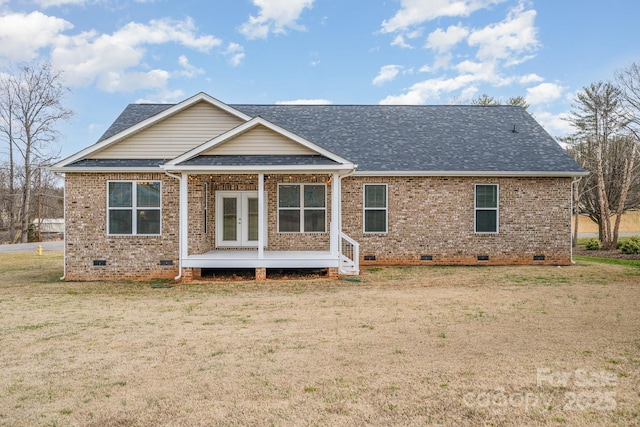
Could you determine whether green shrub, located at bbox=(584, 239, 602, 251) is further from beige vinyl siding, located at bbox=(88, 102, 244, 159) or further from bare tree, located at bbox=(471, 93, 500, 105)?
beige vinyl siding, located at bbox=(88, 102, 244, 159)

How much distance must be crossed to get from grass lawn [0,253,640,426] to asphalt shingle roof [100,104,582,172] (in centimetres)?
596

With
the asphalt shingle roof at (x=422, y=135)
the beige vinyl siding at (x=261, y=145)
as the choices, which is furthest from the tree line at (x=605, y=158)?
the beige vinyl siding at (x=261, y=145)

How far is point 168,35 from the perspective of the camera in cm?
2425

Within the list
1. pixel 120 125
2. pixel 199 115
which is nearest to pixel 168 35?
pixel 120 125

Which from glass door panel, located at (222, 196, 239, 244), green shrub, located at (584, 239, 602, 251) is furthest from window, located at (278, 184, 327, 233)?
green shrub, located at (584, 239, 602, 251)

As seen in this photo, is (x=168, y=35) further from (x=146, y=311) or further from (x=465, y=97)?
(x=465, y=97)

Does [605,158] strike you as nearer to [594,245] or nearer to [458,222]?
[594,245]

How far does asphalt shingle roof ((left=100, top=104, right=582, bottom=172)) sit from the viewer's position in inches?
568

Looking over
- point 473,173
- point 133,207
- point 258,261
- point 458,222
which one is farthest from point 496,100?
point 133,207

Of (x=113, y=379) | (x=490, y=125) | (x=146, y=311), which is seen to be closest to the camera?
(x=113, y=379)

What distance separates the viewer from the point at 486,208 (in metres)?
14.2

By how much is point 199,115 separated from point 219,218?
3.47 metres

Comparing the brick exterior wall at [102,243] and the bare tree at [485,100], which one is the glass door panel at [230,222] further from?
the bare tree at [485,100]

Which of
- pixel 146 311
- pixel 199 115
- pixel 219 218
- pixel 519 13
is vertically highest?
pixel 519 13
